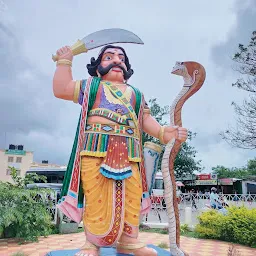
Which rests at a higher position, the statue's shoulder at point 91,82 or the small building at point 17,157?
the small building at point 17,157

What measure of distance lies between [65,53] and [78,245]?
383 centimetres

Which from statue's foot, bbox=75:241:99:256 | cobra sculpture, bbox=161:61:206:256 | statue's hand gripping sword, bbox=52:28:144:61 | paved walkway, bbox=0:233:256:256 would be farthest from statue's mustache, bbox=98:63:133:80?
paved walkway, bbox=0:233:256:256

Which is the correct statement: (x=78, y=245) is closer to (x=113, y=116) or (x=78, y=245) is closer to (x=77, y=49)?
(x=113, y=116)

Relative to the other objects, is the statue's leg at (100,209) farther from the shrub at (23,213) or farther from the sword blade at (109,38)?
the shrub at (23,213)

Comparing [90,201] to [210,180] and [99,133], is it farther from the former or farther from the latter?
[210,180]

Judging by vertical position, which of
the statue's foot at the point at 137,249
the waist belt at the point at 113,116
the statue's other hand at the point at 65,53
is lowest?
the statue's foot at the point at 137,249

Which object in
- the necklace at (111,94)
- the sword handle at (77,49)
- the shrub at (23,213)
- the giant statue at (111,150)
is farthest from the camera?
the shrub at (23,213)

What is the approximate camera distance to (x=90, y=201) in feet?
9.00

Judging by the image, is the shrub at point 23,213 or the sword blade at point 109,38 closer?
the sword blade at point 109,38

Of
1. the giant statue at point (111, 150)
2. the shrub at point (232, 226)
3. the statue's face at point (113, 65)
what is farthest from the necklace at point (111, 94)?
the shrub at point (232, 226)

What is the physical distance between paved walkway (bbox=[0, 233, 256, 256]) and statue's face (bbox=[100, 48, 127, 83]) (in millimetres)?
3143

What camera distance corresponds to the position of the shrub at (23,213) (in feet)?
19.4

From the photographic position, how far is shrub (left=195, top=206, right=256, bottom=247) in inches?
239

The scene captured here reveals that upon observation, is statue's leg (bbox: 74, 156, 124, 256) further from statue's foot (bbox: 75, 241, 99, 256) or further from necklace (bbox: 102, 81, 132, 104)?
necklace (bbox: 102, 81, 132, 104)
